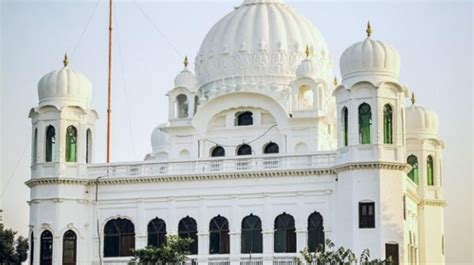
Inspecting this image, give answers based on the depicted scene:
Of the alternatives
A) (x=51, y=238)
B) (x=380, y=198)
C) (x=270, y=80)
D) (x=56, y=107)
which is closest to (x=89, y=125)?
(x=56, y=107)

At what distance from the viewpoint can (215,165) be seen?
50656 mm

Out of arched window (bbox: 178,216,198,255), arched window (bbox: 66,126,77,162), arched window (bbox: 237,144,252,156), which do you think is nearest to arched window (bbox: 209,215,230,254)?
arched window (bbox: 178,216,198,255)

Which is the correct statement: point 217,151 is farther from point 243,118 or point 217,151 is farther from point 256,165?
point 256,165

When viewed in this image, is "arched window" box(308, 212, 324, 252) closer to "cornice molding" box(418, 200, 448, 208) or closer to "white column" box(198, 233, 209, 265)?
"white column" box(198, 233, 209, 265)

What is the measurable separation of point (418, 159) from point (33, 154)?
19658mm

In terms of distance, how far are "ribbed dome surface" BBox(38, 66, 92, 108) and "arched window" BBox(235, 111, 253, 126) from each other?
25.1 feet

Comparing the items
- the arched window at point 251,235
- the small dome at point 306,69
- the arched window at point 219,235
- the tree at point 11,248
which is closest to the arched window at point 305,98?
the small dome at point 306,69

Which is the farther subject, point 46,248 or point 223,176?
point 46,248

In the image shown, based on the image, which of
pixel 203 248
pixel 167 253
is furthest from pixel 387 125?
pixel 167 253

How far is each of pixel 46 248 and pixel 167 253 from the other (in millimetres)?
7938

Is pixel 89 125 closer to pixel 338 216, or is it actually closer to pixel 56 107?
pixel 56 107

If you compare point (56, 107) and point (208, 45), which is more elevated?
point (208, 45)

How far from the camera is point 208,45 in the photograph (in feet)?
192

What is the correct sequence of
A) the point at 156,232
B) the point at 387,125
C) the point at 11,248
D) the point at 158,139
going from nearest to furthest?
the point at 387,125, the point at 156,232, the point at 11,248, the point at 158,139
